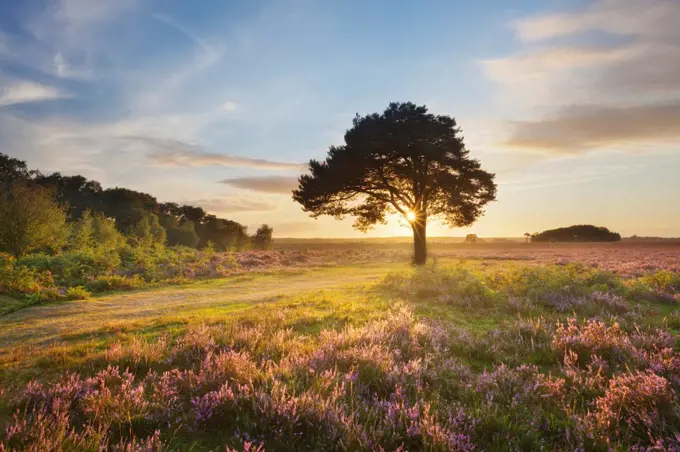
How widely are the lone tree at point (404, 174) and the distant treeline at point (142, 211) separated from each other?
45.4 m

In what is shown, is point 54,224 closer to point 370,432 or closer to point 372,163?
point 372,163

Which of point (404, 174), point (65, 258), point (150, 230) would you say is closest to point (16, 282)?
point (65, 258)

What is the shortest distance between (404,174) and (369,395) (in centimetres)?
2823

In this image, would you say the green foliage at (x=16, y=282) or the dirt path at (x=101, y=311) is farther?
the green foliage at (x=16, y=282)

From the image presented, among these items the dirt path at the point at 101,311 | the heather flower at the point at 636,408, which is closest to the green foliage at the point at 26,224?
the dirt path at the point at 101,311

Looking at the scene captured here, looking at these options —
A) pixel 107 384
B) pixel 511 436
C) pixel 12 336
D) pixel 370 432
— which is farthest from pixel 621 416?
pixel 12 336

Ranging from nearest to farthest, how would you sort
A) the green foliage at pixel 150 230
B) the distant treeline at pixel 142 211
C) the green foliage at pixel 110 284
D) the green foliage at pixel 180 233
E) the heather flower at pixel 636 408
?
the heather flower at pixel 636 408 < the green foliage at pixel 110 284 < the green foliage at pixel 150 230 < the distant treeline at pixel 142 211 < the green foliage at pixel 180 233

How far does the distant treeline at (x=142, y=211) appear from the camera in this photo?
237 feet

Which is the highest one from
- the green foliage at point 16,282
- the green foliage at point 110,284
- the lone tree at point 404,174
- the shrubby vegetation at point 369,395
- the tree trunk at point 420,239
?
the lone tree at point 404,174

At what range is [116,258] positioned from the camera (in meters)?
23.9

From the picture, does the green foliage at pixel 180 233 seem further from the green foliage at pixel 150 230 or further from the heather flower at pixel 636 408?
the heather flower at pixel 636 408

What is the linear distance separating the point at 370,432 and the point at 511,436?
1246 mm

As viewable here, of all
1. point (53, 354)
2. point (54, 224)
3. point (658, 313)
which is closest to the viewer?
point (53, 354)

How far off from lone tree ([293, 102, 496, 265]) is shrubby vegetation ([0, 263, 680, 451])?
2400cm
